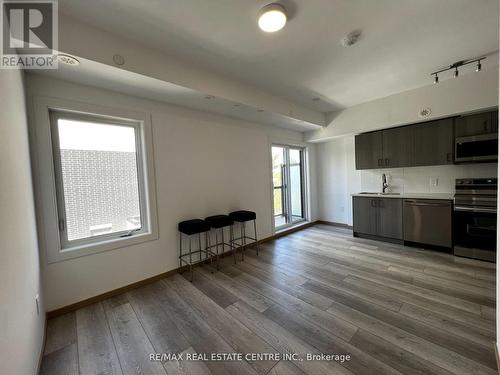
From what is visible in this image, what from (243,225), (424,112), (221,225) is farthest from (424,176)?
(221,225)

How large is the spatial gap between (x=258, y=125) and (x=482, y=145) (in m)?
3.45

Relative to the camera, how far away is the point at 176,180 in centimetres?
301

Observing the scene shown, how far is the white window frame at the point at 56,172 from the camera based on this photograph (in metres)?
2.07

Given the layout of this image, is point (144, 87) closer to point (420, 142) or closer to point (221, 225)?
point (221, 225)

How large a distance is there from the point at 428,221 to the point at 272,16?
3.80 metres

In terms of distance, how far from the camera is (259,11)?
1.71 metres

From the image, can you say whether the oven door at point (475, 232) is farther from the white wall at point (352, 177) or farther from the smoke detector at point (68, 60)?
the smoke detector at point (68, 60)

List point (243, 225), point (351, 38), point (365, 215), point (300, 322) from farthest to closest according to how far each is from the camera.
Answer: point (365, 215)
point (243, 225)
point (351, 38)
point (300, 322)

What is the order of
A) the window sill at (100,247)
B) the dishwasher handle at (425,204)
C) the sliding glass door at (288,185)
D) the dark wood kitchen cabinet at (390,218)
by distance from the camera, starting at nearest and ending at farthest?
the window sill at (100,247), the dishwasher handle at (425,204), the dark wood kitchen cabinet at (390,218), the sliding glass door at (288,185)

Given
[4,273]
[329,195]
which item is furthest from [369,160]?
[4,273]

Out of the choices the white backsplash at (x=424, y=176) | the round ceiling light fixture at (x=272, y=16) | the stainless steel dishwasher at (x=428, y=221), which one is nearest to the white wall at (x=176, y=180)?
the round ceiling light fixture at (x=272, y=16)

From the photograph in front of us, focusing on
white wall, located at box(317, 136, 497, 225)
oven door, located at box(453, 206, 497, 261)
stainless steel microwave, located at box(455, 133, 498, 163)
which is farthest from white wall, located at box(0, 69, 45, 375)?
white wall, located at box(317, 136, 497, 225)

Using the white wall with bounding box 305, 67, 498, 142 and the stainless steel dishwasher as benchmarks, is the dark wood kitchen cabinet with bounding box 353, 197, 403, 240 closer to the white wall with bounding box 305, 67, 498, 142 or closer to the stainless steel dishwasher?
the stainless steel dishwasher

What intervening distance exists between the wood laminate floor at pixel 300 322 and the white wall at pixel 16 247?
17.7 inches
